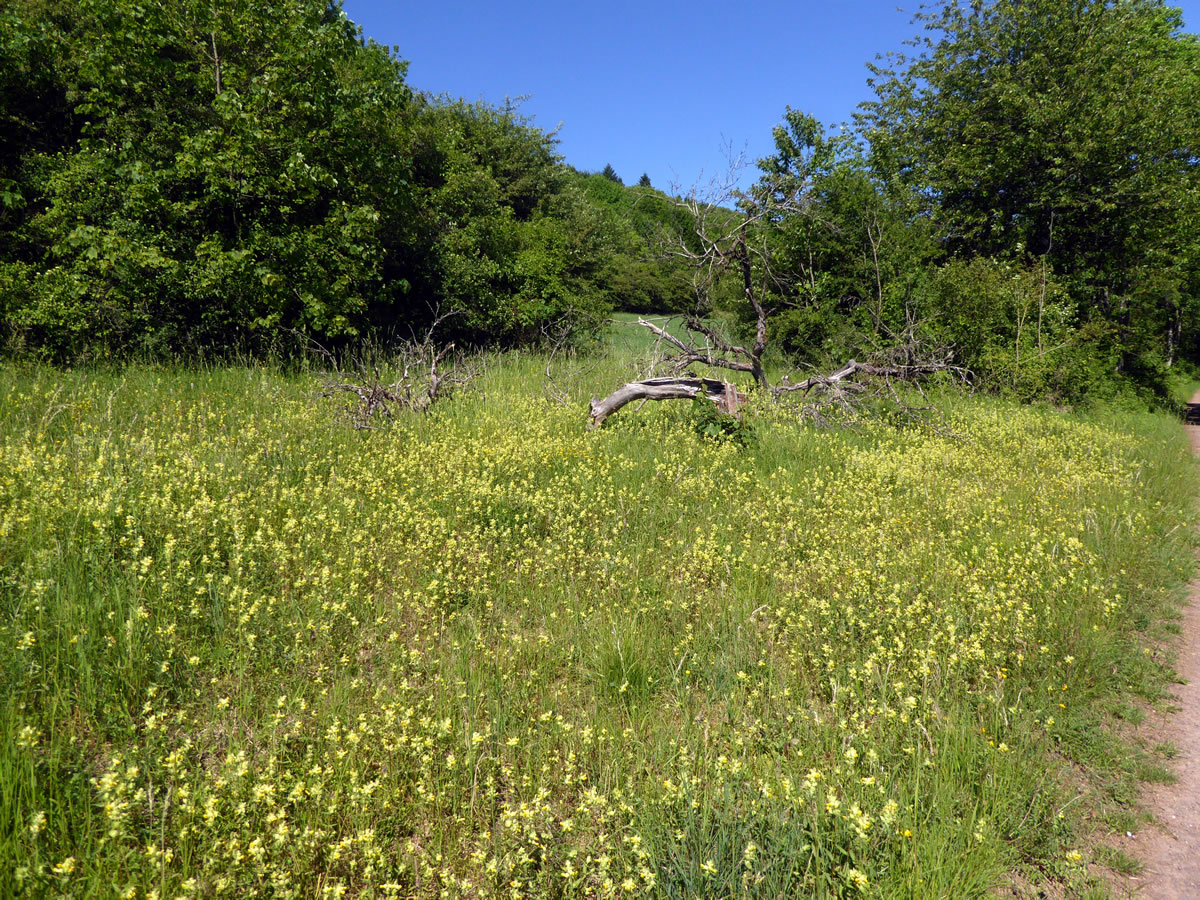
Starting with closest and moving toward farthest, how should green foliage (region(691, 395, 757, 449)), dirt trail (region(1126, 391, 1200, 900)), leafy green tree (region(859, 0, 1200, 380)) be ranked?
dirt trail (region(1126, 391, 1200, 900)) → green foliage (region(691, 395, 757, 449)) → leafy green tree (region(859, 0, 1200, 380))

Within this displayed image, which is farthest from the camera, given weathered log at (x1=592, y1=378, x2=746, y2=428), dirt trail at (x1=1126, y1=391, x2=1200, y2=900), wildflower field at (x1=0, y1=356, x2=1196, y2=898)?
weathered log at (x1=592, y1=378, x2=746, y2=428)

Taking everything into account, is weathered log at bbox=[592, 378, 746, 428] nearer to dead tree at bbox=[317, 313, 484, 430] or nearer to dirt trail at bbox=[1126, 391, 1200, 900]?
dead tree at bbox=[317, 313, 484, 430]

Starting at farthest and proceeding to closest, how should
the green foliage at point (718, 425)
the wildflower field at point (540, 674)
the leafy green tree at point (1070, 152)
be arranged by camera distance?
1. the leafy green tree at point (1070, 152)
2. the green foliage at point (718, 425)
3. the wildflower field at point (540, 674)

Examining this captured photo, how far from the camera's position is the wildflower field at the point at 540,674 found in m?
2.45

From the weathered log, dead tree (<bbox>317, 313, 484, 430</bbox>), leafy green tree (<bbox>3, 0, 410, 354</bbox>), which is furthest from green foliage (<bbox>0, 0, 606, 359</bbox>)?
the weathered log

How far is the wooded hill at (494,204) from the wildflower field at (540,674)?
4749mm

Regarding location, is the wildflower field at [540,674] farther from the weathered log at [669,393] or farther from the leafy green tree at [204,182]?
the leafy green tree at [204,182]

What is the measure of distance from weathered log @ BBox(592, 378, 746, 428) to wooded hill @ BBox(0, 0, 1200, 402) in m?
2.75

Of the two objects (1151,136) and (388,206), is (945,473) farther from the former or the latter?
(1151,136)

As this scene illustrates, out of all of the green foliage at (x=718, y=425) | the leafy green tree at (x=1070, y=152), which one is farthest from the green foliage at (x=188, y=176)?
the leafy green tree at (x=1070, y=152)

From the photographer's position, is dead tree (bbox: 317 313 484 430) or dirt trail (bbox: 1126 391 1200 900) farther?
dead tree (bbox: 317 313 484 430)

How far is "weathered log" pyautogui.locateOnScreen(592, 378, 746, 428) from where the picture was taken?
888 centimetres

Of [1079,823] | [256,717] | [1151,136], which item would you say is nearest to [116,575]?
[256,717]

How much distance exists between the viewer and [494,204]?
16734mm
